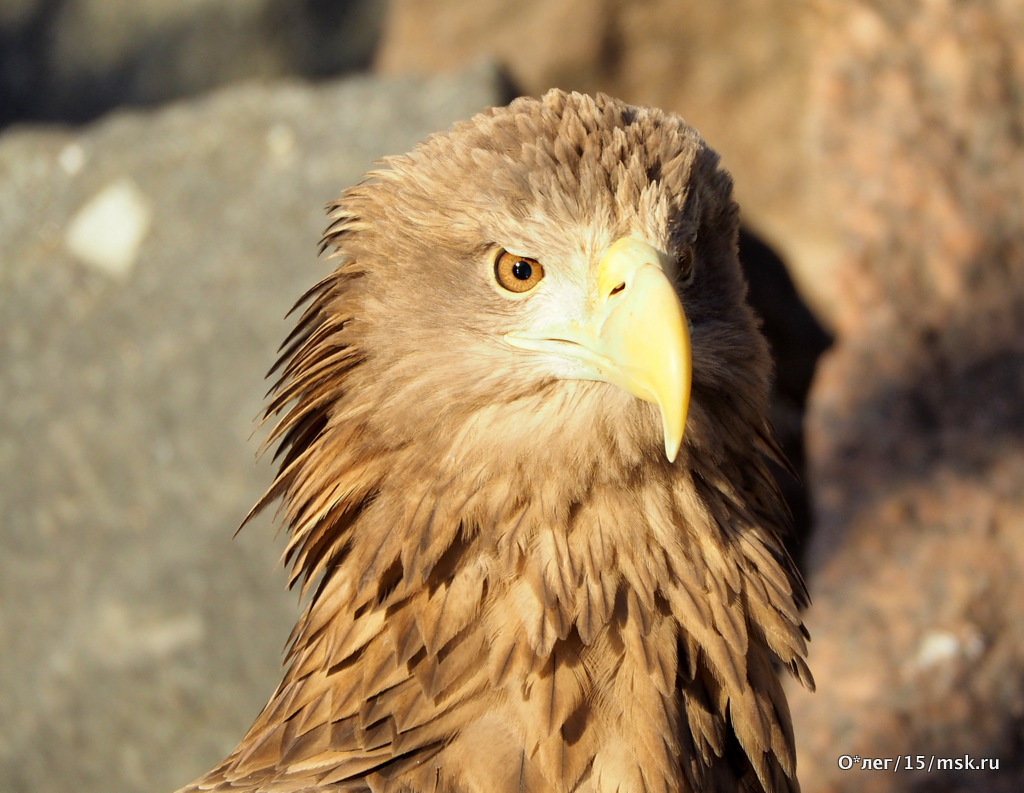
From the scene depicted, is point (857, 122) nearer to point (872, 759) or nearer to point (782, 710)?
point (872, 759)

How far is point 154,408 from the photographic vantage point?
397 cm

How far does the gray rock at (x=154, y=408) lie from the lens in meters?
3.85

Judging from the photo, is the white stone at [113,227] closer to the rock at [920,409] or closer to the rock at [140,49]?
the rock at [920,409]

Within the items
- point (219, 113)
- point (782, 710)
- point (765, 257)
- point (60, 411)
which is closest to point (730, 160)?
point (765, 257)

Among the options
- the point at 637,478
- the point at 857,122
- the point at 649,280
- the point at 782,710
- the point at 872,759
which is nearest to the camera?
the point at 649,280

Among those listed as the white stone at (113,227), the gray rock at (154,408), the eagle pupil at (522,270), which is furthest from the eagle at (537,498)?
the white stone at (113,227)

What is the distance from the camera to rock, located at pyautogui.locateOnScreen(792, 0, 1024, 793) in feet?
12.3

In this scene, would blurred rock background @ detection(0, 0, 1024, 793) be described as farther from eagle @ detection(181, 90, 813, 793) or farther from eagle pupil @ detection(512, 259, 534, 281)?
eagle pupil @ detection(512, 259, 534, 281)

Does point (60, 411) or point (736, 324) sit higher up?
point (60, 411)

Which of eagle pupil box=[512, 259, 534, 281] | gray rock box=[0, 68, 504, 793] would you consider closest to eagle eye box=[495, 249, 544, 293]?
eagle pupil box=[512, 259, 534, 281]

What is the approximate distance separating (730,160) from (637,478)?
295 cm

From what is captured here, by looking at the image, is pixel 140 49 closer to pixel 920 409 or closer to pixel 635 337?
pixel 920 409

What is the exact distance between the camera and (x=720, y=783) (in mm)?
1968

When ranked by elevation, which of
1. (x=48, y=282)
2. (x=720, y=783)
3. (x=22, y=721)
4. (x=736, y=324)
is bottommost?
(x=720, y=783)
